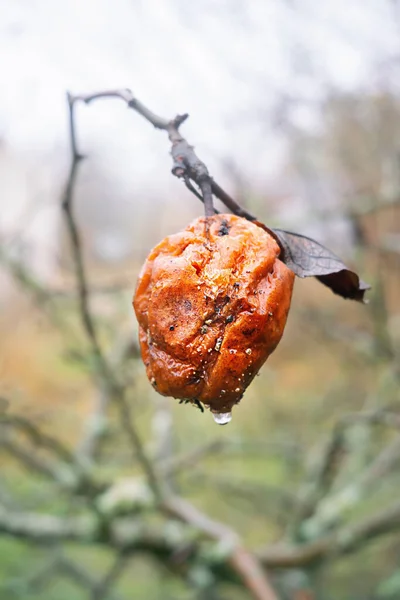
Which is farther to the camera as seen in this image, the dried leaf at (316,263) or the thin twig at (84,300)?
the thin twig at (84,300)

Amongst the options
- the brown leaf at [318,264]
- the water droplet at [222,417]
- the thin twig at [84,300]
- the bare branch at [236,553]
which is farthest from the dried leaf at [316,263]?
the bare branch at [236,553]

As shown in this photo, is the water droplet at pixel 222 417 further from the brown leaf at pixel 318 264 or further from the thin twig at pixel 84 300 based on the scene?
the thin twig at pixel 84 300

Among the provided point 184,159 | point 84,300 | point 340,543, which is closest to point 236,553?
point 340,543

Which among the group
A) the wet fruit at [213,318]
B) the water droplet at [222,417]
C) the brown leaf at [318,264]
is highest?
the brown leaf at [318,264]

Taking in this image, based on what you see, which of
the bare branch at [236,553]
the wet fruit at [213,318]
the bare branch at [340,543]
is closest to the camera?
the wet fruit at [213,318]

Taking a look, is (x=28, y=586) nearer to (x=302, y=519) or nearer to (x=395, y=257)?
(x=302, y=519)

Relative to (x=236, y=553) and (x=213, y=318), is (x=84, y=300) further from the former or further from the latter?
(x=236, y=553)

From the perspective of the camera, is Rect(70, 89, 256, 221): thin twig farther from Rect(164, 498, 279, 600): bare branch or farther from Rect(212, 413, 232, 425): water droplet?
Rect(164, 498, 279, 600): bare branch
